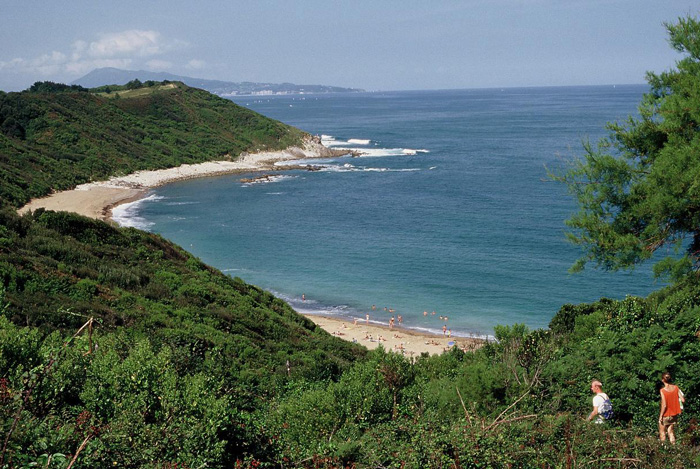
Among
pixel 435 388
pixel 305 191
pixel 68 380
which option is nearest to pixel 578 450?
pixel 435 388

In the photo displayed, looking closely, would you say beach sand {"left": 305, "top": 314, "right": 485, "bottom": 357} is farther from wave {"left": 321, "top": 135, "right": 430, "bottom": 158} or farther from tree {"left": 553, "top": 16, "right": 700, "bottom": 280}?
wave {"left": 321, "top": 135, "right": 430, "bottom": 158}

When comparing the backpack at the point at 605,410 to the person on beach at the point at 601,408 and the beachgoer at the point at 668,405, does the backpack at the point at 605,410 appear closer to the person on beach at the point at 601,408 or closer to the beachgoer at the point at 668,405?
the person on beach at the point at 601,408

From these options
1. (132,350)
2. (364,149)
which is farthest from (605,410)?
(364,149)

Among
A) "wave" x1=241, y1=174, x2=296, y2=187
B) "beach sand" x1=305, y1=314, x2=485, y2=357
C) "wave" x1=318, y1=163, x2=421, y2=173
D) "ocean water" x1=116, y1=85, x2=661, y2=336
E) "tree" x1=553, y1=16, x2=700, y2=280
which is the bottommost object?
"beach sand" x1=305, y1=314, x2=485, y2=357

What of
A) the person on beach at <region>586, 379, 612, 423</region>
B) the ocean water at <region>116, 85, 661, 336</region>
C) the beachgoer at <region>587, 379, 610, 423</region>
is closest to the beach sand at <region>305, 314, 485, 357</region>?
the ocean water at <region>116, 85, 661, 336</region>

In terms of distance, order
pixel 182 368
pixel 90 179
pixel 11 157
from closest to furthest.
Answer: pixel 182 368 → pixel 11 157 → pixel 90 179

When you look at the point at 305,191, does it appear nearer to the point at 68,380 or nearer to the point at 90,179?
the point at 90,179

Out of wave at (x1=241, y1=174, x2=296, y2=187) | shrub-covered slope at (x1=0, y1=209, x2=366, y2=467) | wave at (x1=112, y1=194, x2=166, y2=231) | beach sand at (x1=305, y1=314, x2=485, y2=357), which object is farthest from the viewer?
wave at (x1=241, y1=174, x2=296, y2=187)
